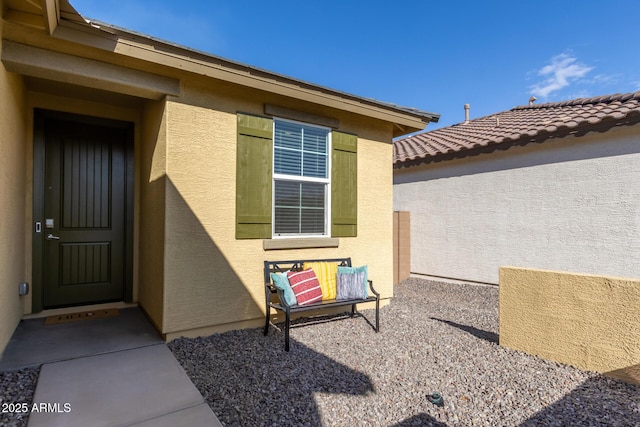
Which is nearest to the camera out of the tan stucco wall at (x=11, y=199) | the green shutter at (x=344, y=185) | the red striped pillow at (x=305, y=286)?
the tan stucco wall at (x=11, y=199)

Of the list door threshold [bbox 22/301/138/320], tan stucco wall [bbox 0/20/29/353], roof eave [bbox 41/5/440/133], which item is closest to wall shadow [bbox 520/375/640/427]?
roof eave [bbox 41/5/440/133]

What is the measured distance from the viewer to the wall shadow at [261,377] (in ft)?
7.68

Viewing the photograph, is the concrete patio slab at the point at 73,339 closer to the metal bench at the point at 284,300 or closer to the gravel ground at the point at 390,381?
the gravel ground at the point at 390,381

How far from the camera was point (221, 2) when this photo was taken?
22.7 ft

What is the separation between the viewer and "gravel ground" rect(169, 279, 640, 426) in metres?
2.35

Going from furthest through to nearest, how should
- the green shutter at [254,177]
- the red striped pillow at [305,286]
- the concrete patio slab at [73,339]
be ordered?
the green shutter at [254,177], the red striped pillow at [305,286], the concrete patio slab at [73,339]

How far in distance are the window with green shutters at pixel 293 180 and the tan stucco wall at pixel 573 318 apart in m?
2.39

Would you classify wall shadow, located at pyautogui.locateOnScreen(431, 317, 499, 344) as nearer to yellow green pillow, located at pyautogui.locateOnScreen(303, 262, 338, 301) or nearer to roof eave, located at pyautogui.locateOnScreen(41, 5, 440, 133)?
yellow green pillow, located at pyautogui.locateOnScreen(303, 262, 338, 301)

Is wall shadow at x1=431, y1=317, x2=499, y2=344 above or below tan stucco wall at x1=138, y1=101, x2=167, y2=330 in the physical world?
below

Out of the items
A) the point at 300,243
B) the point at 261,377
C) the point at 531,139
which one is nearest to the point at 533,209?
the point at 531,139

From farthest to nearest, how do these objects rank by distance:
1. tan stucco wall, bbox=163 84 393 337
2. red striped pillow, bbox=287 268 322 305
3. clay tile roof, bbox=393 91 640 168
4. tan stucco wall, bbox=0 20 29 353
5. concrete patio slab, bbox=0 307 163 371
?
1. clay tile roof, bbox=393 91 640 168
2. red striped pillow, bbox=287 268 322 305
3. tan stucco wall, bbox=163 84 393 337
4. concrete patio slab, bbox=0 307 163 371
5. tan stucco wall, bbox=0 20 29 353

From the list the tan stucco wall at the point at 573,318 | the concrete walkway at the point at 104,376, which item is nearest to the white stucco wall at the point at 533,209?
the tan stucco wall at the point at 573,318

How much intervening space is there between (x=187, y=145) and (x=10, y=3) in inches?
72.6

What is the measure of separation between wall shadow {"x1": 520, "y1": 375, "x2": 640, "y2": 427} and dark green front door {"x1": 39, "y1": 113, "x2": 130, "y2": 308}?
5.30 meters
